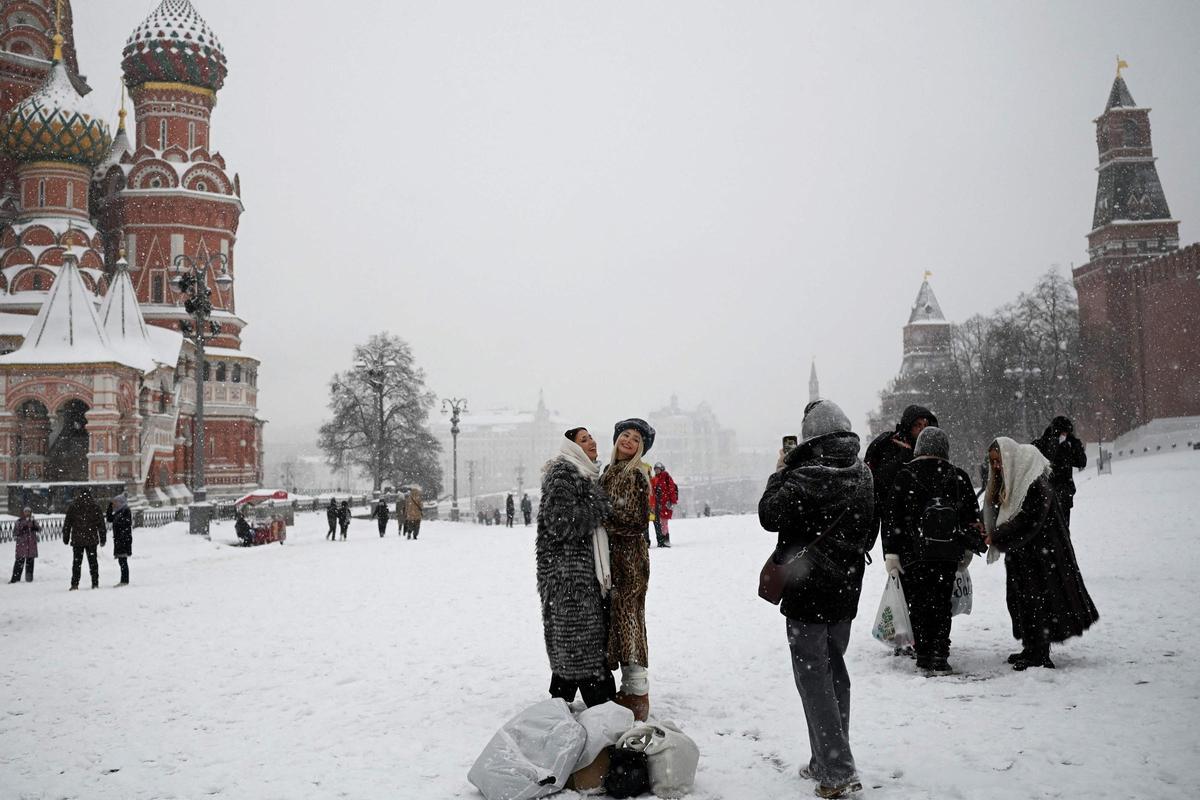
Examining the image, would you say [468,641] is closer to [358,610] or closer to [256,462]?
[358,610]

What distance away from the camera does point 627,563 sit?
495 centimetres

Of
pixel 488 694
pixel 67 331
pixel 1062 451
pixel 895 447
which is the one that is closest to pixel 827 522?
pixel 488 694

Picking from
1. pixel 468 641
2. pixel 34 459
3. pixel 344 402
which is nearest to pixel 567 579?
pixel 468 641

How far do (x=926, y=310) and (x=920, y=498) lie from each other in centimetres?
8040

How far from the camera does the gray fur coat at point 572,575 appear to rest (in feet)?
15.8

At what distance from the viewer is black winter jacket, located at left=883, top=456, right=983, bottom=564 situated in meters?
5.87

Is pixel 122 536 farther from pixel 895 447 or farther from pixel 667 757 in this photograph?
pixel 667 757

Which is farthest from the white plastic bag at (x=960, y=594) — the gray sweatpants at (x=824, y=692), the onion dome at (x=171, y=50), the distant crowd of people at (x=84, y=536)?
the onion dome at (x=171, y=50)

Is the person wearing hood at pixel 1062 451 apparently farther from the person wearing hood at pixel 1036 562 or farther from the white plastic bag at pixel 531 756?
the white plastic bag at pixel 531 756

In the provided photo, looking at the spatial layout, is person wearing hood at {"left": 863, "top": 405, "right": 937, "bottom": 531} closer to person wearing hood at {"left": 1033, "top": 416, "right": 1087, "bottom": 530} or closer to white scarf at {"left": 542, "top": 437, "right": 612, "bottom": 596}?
person wearing hood at {"left": 1033, "top": 416, "right": 1087, "bottom": 530}

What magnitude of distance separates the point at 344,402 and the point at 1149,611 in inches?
1811

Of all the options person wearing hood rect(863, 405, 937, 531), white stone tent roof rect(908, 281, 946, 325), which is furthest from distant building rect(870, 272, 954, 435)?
person wearing hood rect(863, 405, 937, 531)

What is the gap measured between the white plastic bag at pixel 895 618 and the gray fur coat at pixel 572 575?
2235 mm

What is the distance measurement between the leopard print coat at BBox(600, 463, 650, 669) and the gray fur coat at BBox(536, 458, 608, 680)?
0.25 ft
